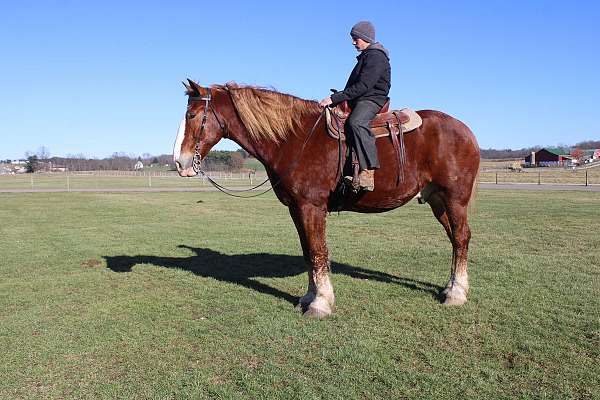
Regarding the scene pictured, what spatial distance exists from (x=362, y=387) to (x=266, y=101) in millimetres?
3840

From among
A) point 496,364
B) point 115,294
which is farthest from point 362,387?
point 115,294

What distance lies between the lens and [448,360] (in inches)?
187

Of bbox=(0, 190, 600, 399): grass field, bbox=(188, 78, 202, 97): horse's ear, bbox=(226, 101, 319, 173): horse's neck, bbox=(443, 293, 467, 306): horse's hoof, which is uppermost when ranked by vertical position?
bbox=(188, 78, 202, 97): horse's ear

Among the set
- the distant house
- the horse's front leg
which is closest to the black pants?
the horse's front leg

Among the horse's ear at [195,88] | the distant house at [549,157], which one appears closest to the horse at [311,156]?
the horse's ear at [195,88]

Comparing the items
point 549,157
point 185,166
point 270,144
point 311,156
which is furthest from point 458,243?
point 549,157

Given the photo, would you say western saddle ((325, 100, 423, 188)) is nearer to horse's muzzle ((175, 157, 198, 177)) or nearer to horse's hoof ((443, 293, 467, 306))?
horse's hoof ((443, 293, 467, 306))

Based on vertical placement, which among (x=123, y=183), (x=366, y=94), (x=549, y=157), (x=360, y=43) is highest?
(x=549, y=157)

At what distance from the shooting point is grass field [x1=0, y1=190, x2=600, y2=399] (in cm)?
436

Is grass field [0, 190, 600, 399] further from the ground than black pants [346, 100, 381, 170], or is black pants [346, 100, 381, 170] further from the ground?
black pants [346, 100, 381, 170]

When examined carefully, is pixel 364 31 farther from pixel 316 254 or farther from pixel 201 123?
pixel 316 254

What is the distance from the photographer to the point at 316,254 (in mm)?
6477

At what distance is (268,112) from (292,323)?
2.74m

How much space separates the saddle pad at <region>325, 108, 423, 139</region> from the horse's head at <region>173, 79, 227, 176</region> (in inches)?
58.6
